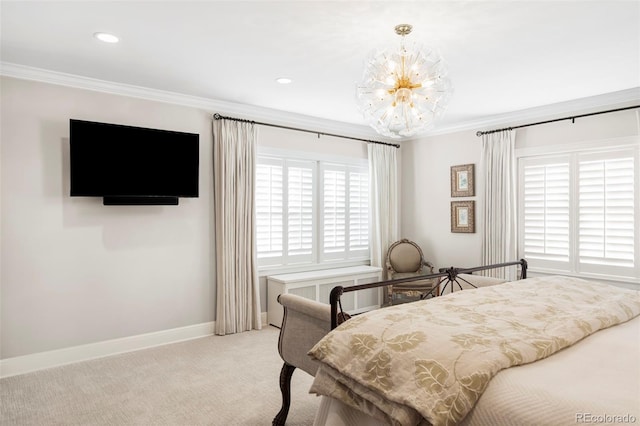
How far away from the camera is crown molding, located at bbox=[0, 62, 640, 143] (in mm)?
3684

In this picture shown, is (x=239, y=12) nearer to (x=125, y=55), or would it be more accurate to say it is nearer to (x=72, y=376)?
(x=125, y=55)

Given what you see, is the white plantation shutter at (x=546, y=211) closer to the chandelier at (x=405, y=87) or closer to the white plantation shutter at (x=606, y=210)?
the white plantation shutter at (x=606, y=210)

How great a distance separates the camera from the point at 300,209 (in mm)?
5359

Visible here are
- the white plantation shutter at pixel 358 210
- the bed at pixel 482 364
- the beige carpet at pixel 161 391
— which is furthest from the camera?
the white plantation shutter at pixel 358 210

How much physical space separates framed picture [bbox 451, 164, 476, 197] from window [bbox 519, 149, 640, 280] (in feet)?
2.08

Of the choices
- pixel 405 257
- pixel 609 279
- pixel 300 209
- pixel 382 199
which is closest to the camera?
pixel 609 279

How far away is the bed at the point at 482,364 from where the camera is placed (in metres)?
1.33

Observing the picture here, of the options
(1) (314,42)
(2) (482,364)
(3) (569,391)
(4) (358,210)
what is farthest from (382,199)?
(3) (569,391)

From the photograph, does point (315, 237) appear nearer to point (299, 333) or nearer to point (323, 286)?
point (323, 286)

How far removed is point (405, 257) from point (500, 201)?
4.86 feet

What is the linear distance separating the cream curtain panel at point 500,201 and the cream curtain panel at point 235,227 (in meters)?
2.96

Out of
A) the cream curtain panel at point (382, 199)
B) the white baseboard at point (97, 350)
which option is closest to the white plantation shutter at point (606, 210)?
the cream curtain panel at point (382, 199)

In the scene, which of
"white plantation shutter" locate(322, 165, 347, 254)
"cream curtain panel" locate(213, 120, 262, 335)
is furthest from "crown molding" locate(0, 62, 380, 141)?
"white plantation shutter" locate(322, 165, 347, 254)

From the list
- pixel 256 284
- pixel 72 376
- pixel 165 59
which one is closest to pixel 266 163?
pixel 256 284
